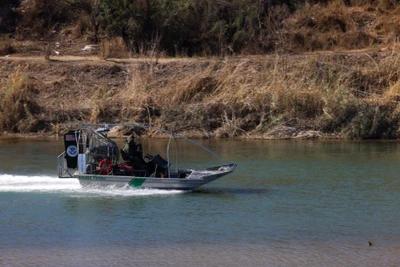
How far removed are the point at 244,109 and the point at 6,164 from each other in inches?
400

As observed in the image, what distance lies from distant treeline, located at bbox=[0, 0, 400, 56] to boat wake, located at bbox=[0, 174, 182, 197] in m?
14.8

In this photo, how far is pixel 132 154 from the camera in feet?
56.0

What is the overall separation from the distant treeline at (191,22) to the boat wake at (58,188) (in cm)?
1481

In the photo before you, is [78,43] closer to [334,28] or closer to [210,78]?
[210,78]

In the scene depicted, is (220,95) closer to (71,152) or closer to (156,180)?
(71,152)

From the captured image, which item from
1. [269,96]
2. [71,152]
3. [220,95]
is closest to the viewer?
[71,152]

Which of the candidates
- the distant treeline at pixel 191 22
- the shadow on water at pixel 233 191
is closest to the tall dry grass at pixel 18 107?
the distant treeline at pixel 191 22

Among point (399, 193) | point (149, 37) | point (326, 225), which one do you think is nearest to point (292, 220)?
point (326, 225)

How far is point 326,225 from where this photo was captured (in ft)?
47.4

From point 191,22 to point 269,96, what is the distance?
9.16 metres

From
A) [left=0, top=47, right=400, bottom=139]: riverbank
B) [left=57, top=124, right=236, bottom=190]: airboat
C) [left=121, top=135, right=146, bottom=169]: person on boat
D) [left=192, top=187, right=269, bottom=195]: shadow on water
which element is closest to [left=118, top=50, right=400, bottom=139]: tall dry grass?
[left=0, top=47, right=400, bottom=139]: riverbank

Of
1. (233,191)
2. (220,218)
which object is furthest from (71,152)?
(220,218)

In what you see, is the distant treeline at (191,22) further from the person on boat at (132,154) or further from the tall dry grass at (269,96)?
the person on boat at (132,154)

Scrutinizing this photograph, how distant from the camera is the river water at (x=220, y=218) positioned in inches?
492
